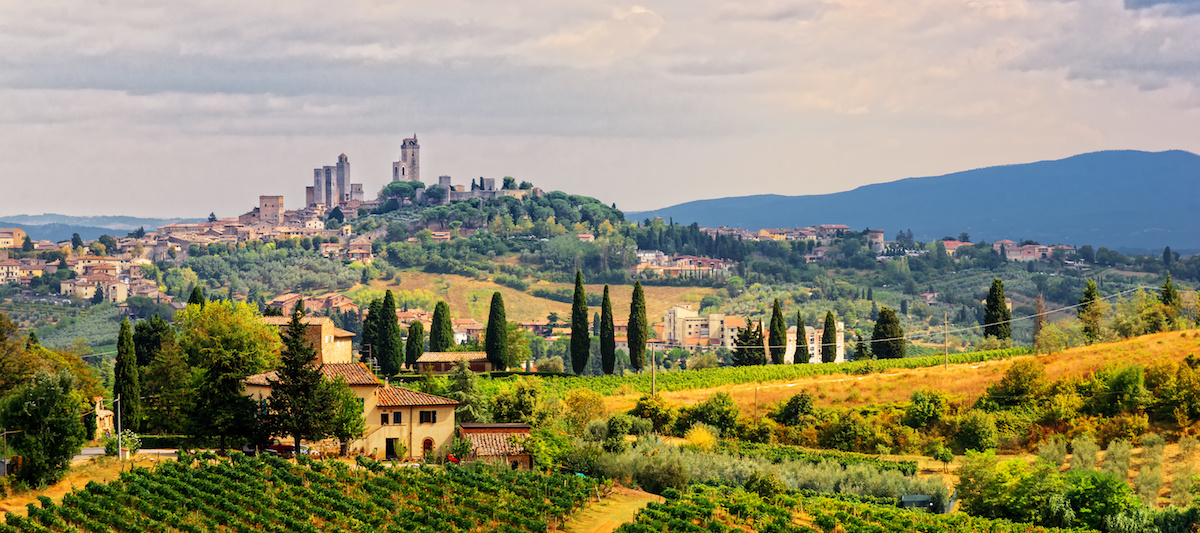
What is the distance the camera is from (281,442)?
1460 inches

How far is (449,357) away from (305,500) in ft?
97.7

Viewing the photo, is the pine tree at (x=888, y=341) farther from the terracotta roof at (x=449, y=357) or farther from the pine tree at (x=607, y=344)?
the terracotta roof at (x=449, y=357)

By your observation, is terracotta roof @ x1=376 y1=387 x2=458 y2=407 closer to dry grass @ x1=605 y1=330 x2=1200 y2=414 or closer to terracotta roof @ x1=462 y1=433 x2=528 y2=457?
terracotta roof @ x1=462 y1=433 x2=528 y2=457

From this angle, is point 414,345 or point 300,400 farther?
point 414,345

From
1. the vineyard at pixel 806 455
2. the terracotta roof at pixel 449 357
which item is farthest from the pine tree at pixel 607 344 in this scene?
the vineyard at pixel 806 455

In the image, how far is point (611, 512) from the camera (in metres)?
31.1

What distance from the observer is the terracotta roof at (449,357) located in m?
58.7

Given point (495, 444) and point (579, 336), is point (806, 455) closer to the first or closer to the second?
point (495, 444)

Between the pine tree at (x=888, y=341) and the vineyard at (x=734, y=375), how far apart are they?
5.97 meters

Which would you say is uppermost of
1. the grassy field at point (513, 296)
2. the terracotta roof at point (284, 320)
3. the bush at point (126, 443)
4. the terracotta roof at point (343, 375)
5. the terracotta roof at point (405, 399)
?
the terracotta roof at point (284, 320)

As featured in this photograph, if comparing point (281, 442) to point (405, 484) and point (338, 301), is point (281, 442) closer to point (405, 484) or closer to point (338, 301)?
point (405, 484)

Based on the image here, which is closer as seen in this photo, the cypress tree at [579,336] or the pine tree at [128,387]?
the pine tree at [128,387]

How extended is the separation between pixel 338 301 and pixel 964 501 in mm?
120173

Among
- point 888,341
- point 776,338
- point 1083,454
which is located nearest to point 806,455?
point 1083,454
